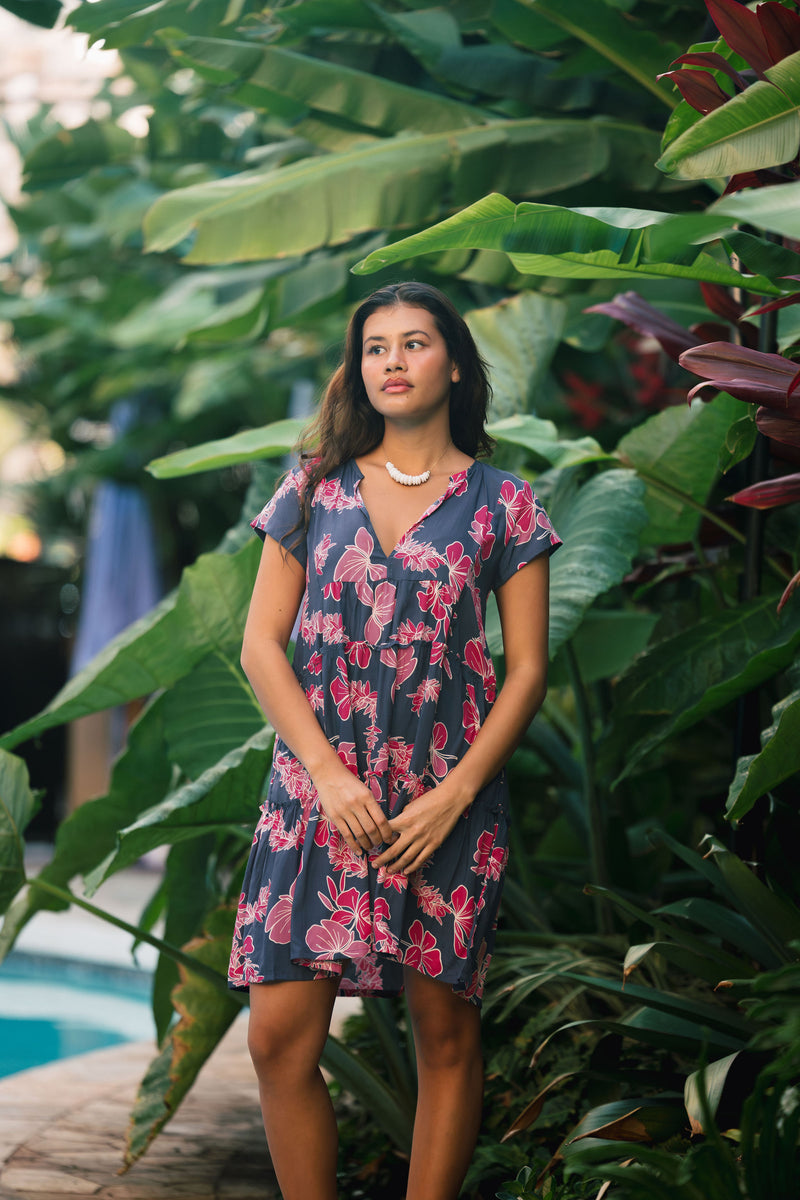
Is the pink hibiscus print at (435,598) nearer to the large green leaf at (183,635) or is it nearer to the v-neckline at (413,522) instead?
the v-neckline at (413,522)

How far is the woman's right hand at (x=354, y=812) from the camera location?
4.99 feet

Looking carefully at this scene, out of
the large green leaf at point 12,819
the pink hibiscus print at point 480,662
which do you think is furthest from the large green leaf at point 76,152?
the pink hibiscus print at point 480,662

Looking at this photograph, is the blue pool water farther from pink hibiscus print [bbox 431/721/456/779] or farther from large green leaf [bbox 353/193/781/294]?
large green leaf [bbox 353/193/781/294]

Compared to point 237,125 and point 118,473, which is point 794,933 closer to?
point 237,125

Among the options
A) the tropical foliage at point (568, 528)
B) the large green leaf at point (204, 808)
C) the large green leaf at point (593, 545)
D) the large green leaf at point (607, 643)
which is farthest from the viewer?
the large green leaf at point (607, 643)

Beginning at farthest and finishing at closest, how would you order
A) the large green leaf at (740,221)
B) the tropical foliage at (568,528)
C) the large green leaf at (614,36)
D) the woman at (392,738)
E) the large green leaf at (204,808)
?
the large green leaf at (614,36), the large green leaf at (204,808), the tropical foliage at (568,528), the woman at (392,738), the large green leaf at (740,221)

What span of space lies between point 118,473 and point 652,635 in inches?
252

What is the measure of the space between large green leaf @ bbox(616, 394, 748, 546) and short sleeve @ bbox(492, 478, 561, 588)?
2.60 feet

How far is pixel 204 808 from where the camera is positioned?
2043mm

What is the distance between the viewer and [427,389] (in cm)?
167

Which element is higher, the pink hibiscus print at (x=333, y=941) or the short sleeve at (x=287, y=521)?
the short sleeve at (x=287, y=521)

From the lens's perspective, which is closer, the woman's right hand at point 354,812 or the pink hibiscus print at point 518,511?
the woman's right hand at point 354,812

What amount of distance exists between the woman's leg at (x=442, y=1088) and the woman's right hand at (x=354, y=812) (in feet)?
0.76

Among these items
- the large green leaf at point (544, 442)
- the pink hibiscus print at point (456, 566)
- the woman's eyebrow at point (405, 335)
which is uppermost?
the woman's eyebrow at point (405, 335)
